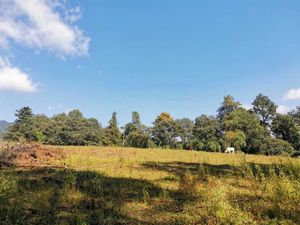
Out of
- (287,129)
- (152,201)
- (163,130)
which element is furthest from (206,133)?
(152,201)

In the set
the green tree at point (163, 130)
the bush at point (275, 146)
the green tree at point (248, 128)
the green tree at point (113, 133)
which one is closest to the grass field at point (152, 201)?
the bush at point (275, 146)

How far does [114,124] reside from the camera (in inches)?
3457

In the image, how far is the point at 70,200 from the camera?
7.47 metres

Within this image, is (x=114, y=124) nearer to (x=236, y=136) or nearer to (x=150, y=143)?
(x=150, y=143)

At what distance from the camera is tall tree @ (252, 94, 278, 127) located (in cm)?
9025

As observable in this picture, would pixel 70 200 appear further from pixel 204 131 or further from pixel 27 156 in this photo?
pixel 204 131

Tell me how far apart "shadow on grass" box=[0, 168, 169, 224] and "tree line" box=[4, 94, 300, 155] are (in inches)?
2293

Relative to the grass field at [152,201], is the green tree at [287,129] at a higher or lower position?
higher

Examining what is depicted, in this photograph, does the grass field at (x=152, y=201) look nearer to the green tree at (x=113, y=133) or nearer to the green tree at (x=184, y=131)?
the green tree at (x=113, y=133)

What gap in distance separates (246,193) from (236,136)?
65.7 m

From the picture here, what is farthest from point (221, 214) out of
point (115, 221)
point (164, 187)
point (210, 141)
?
point (210, 141)

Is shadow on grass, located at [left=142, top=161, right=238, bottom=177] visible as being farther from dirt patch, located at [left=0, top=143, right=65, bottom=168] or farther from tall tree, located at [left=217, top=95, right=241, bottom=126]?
tall tree, located at [left=217, top=95, right=241, bottom=126]

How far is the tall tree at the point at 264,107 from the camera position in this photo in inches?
3553

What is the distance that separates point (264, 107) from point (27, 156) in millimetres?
83986
